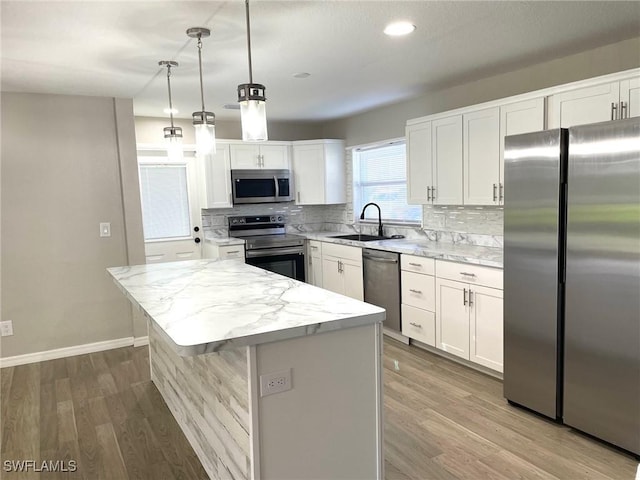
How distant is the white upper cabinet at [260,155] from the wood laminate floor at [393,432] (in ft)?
8.91

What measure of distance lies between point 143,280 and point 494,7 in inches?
97.6

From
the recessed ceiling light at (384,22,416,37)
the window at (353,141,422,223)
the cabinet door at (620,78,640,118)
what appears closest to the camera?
the recessed ceiling light at (384,22,416,37)

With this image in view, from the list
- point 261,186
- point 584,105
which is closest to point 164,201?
point 261,186

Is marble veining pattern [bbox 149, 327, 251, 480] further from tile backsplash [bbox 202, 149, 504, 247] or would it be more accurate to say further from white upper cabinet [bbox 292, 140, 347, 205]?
white upper cabinet [bbox 292, 140, 347, 205]

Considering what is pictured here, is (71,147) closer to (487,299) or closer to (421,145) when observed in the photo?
(421,145)

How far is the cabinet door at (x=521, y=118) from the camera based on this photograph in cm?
311

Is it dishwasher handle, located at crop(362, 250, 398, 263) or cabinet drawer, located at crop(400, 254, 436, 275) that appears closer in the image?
cabinet drawer, located at crop(400, 254, 436, 275)

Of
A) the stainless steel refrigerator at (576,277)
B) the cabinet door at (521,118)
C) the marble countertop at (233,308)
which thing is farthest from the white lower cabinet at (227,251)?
the stainless steel refrigerator at (576,277)

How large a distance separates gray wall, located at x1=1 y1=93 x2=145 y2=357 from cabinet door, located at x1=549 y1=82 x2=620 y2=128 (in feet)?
11.7

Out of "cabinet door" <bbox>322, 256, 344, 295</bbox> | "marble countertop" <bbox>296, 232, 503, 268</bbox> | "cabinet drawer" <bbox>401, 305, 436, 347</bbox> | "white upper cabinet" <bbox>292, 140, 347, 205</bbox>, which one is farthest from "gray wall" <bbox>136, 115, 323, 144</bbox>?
"cabinet drawer" <bbox>401, 305, 436, 347</bbox>

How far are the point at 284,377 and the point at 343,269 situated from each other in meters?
3.14

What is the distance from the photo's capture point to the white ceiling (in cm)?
224

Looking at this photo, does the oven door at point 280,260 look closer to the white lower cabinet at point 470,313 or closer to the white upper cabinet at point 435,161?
the white upper cabinet at point 435,161

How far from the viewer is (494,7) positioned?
2295 millimetres
